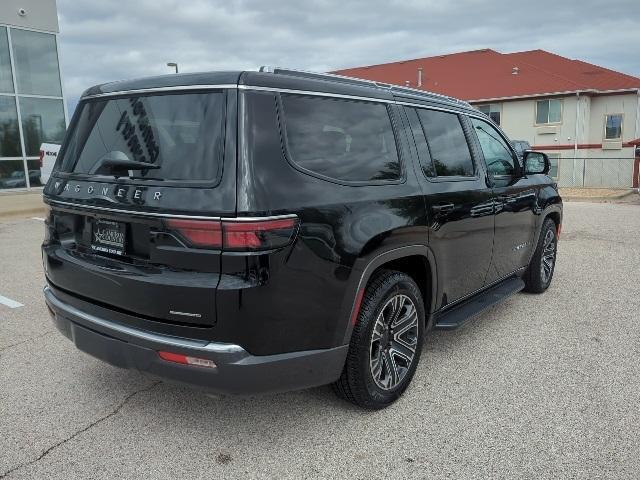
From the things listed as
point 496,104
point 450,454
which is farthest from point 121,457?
point 496,104

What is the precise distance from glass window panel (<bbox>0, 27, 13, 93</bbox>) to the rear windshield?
16868 mm

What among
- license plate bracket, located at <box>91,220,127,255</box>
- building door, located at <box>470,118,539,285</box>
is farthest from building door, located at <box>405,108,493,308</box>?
license plate bracket, located at <box>91,220,127,255</box>

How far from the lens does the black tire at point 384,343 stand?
119 inches

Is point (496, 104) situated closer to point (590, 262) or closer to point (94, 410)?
point (590, 262)

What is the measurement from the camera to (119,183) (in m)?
2.76

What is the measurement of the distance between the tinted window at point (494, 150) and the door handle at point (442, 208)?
0.90m

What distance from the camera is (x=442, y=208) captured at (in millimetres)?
3586

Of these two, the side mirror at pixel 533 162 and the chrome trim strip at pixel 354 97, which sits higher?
the chrome trim strip at pixel 354 97

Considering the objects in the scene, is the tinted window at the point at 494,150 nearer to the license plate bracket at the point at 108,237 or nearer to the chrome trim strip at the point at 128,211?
the chrome trim strip at the point at 128,211

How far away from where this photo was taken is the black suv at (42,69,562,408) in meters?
2.46

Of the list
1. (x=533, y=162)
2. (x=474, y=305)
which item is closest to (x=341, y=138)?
(x=474, y=305)

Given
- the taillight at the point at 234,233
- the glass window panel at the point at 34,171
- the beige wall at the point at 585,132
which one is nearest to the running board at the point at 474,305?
the taillight at the point at 234,233

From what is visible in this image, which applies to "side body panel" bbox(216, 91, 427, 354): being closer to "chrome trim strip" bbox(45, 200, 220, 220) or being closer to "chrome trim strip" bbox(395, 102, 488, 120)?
"chrome trim strip" bbox(45, 200, 220, 220)

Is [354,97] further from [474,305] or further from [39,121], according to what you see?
[39,121]
